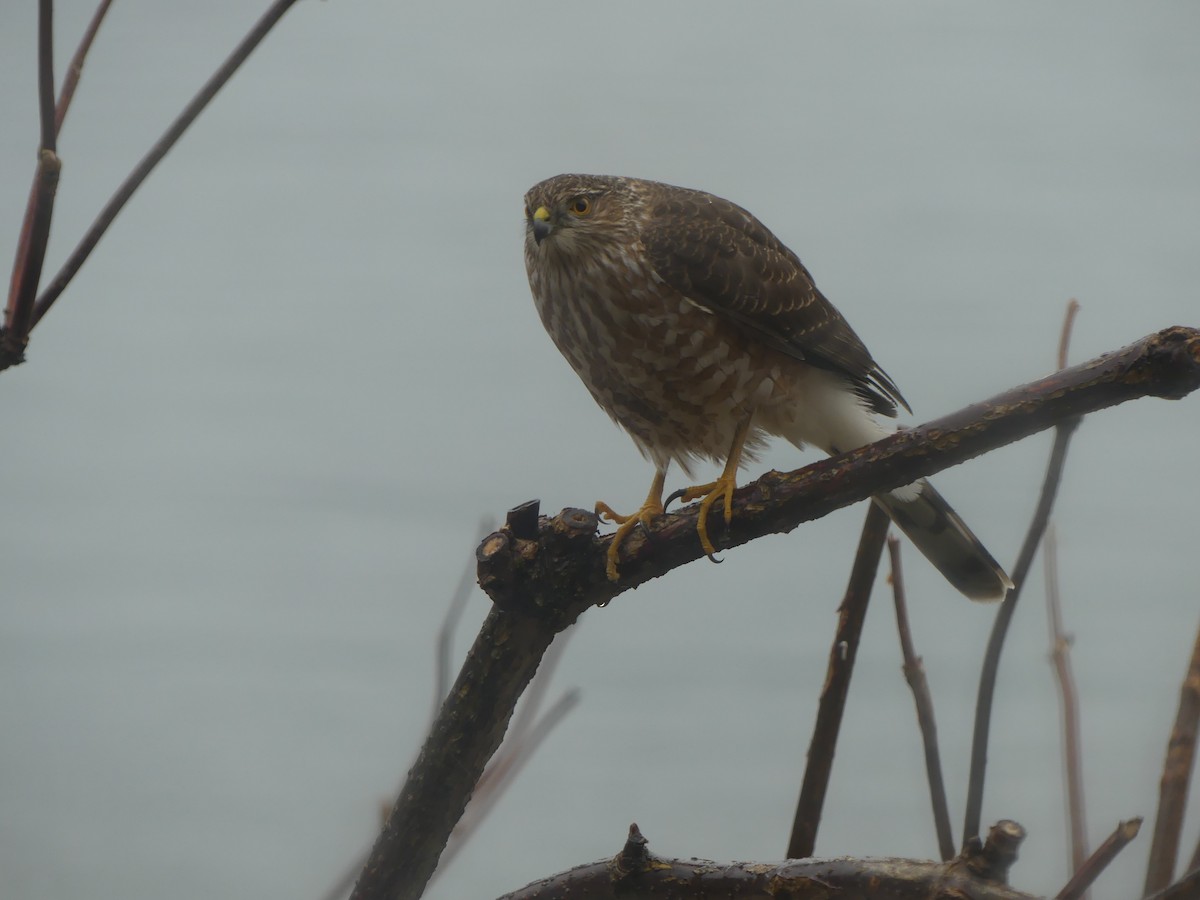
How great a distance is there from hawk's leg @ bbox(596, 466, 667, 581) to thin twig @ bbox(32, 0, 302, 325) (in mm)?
780

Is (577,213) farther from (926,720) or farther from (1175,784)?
(1175,784)

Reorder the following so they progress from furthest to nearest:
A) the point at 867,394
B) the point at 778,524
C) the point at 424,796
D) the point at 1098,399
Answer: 1. the point at 867,394
2. the point at 778,524
3. the point at 424,796
4. the point at 1098,399

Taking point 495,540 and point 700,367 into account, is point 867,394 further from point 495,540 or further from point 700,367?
point 495,540

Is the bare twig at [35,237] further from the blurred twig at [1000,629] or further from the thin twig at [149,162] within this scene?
the blurred twig at [1000,629]

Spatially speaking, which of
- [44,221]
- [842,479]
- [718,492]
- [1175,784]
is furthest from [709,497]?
[44,221]

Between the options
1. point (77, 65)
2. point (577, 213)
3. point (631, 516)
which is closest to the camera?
point (77, 65)

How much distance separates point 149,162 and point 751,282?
1.34 metres

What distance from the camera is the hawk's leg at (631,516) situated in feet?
5.28

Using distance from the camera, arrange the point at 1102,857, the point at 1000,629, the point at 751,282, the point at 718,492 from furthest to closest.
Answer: the point at 751,282 < the point at 718,492 < the point at 1000,629 < the point at 1102,857

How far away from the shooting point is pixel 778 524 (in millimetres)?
1658

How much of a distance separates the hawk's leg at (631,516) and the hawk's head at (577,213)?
533 millimetres

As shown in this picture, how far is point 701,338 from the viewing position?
221cm

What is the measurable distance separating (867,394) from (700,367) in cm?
49

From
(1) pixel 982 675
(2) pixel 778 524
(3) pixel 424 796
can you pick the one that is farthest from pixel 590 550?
(1) pixel 982 675
